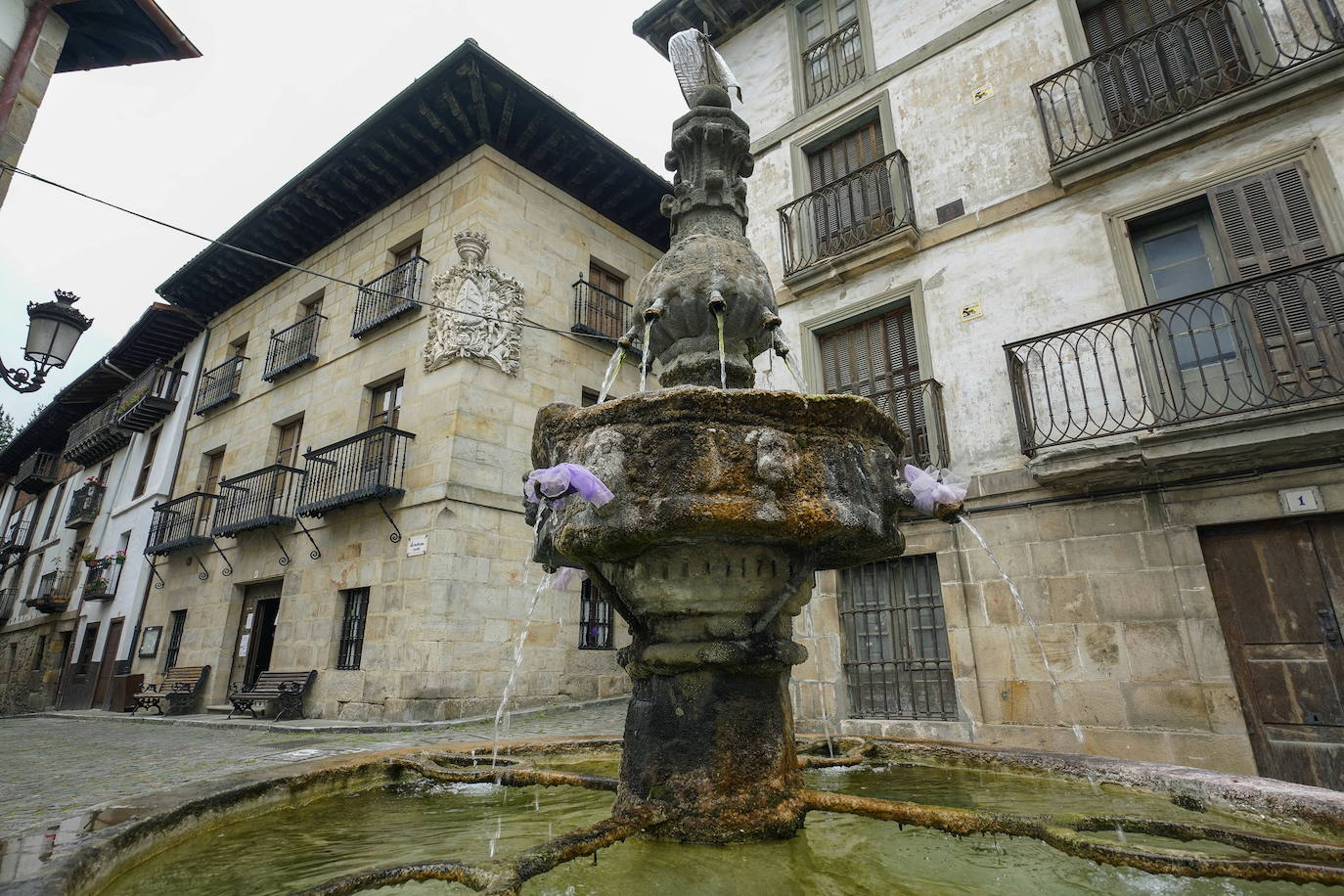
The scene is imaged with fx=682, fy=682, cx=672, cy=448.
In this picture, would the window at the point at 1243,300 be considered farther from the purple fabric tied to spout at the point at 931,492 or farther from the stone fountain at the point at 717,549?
the stone fountain at the point at 717,549

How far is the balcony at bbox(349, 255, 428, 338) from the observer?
11305 mm

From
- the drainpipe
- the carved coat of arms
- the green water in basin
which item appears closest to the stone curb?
the carved coat of arms

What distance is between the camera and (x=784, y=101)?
10703 mm

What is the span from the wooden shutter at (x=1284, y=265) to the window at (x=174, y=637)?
1743cm

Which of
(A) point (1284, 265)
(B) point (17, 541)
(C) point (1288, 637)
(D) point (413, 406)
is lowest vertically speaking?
(C) point (1288, 637)

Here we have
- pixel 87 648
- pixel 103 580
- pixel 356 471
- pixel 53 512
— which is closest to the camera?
pixel 356 471

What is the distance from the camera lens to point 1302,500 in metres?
5.69

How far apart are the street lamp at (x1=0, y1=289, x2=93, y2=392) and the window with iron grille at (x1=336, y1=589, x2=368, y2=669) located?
16.7 ft

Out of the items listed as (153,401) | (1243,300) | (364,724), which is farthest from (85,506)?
(1243,300)

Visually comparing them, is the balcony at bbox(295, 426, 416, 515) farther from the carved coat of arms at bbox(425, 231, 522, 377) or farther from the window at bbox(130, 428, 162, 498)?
the window at bbox(130, 428, 162, 498)

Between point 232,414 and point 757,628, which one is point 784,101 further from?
point 232,414

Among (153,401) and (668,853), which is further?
(153,401)

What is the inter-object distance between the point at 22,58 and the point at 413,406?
6.08 metres

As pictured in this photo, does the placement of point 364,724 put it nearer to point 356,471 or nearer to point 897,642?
point 356,471
